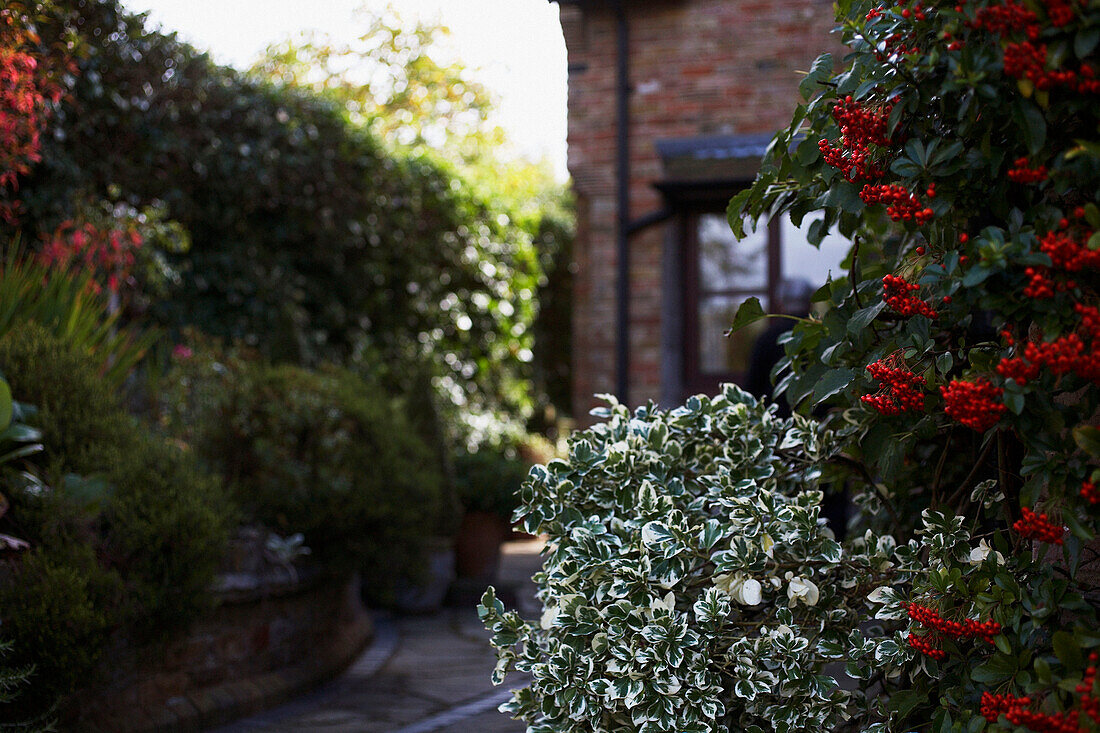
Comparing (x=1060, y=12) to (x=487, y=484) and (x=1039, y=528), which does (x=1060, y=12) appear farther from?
(x=487, y=484)

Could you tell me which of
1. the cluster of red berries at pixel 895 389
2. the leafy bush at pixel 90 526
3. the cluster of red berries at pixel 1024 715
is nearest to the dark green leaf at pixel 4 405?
the leafy bush at pixel 90 526

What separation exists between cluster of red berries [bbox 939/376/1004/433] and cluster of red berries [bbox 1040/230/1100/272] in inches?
8.3

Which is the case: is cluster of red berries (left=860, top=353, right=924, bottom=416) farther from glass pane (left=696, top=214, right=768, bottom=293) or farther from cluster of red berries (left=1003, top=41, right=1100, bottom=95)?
glass pane (left=696, top=214, right=768, bottom=293)

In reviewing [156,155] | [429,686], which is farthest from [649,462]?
[156,155]

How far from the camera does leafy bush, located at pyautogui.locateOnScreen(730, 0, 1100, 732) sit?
1.38m

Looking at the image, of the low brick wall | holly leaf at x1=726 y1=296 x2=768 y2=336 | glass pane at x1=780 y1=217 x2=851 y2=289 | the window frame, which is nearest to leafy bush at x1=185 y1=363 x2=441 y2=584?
the low brick wall

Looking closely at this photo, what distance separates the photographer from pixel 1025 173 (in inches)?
58.3

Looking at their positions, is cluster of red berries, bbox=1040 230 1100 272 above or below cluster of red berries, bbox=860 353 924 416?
above

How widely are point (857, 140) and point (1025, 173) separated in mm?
331

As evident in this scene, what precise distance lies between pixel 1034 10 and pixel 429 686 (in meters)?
3.79

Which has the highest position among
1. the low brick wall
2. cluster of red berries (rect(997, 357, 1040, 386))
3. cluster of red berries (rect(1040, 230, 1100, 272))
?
cluster of red berries (rect(1040, 230, 1100, 272))

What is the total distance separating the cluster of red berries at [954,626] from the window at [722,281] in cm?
528

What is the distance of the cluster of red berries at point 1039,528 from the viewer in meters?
1.44

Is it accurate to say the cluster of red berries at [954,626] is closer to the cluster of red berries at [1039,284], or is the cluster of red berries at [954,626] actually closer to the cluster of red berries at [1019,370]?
the cluster of red berries at [1019,370]
